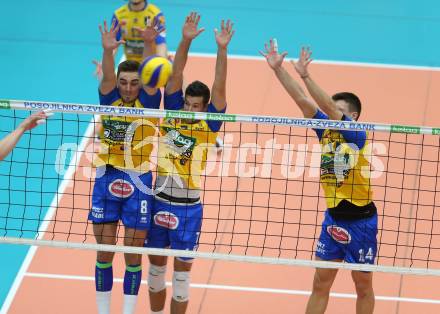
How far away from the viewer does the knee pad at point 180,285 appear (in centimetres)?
954

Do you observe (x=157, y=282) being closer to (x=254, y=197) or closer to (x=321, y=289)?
(x=321, y=289)

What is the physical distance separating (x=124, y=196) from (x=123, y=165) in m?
0.32

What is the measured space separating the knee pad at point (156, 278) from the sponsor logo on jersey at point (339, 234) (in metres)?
1.85

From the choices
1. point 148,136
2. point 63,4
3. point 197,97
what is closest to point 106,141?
point 148,136

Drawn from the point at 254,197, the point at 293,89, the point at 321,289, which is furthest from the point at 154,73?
the point at 254,197

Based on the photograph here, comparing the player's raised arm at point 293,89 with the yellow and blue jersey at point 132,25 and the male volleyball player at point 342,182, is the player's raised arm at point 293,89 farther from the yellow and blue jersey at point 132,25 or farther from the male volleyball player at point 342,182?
the yellow and blue jersey at point 132,25

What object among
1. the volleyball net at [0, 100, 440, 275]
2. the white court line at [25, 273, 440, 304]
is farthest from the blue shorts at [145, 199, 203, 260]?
the white court line at [25, 273, 440, 304]

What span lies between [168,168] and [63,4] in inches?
451

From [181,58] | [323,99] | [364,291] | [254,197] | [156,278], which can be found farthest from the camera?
[254,197]

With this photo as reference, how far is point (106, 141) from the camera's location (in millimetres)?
9312

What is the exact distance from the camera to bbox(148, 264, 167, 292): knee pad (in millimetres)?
9664

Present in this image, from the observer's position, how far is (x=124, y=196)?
9312mm

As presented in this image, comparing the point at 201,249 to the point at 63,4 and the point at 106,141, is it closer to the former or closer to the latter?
the point at 106,141

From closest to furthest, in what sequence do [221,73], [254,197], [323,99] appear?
1. [323,99]
2. [221,73]
3. [254,197]
